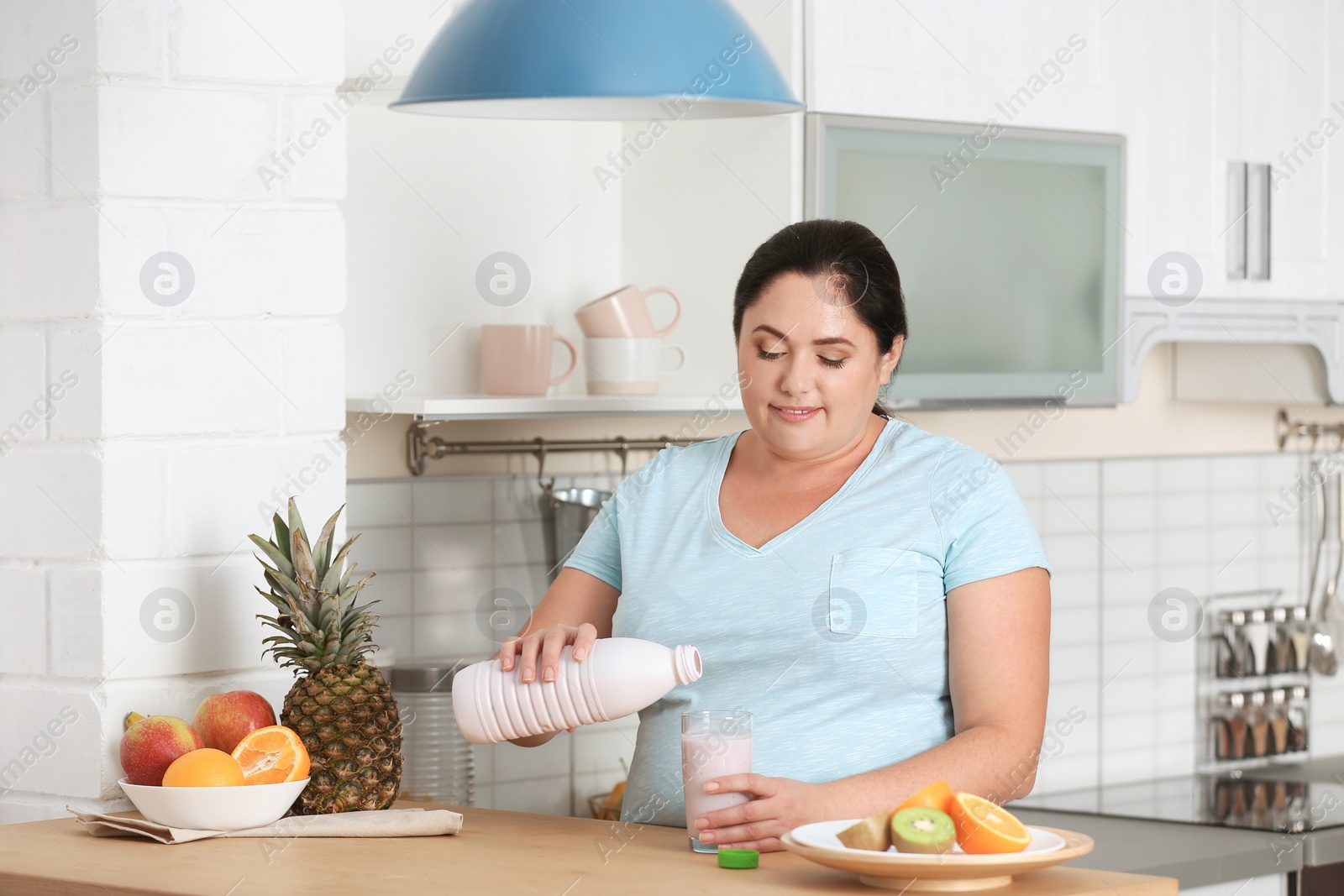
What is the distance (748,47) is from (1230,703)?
2.41m

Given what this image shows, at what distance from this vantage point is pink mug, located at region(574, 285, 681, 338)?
2477mm

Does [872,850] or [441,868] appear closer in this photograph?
[872,850]

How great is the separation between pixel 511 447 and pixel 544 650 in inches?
41.2

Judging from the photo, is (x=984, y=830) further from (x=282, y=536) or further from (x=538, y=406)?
(x=538, y=406)

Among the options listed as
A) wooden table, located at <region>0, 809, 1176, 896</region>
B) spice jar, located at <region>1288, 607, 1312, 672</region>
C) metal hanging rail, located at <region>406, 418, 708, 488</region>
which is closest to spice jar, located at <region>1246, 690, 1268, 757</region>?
spice jar, located at <region>1288, 607, 1312, 672</region>

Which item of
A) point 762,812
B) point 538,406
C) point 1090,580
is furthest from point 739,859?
point 1090,580

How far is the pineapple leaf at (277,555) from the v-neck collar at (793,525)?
0.46 meters

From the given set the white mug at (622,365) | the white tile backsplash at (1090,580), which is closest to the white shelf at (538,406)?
the white mug at (622,365)

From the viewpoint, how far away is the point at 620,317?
2477 millimetres

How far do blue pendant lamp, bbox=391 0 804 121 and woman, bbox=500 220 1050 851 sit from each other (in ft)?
1.04

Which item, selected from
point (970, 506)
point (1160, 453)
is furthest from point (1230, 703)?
point (970, 506)

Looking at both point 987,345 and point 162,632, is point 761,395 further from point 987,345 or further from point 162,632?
point 987,345

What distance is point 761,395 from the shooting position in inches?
70.0

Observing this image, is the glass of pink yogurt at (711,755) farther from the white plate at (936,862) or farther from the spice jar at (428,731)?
the spice jar at (428,731)
